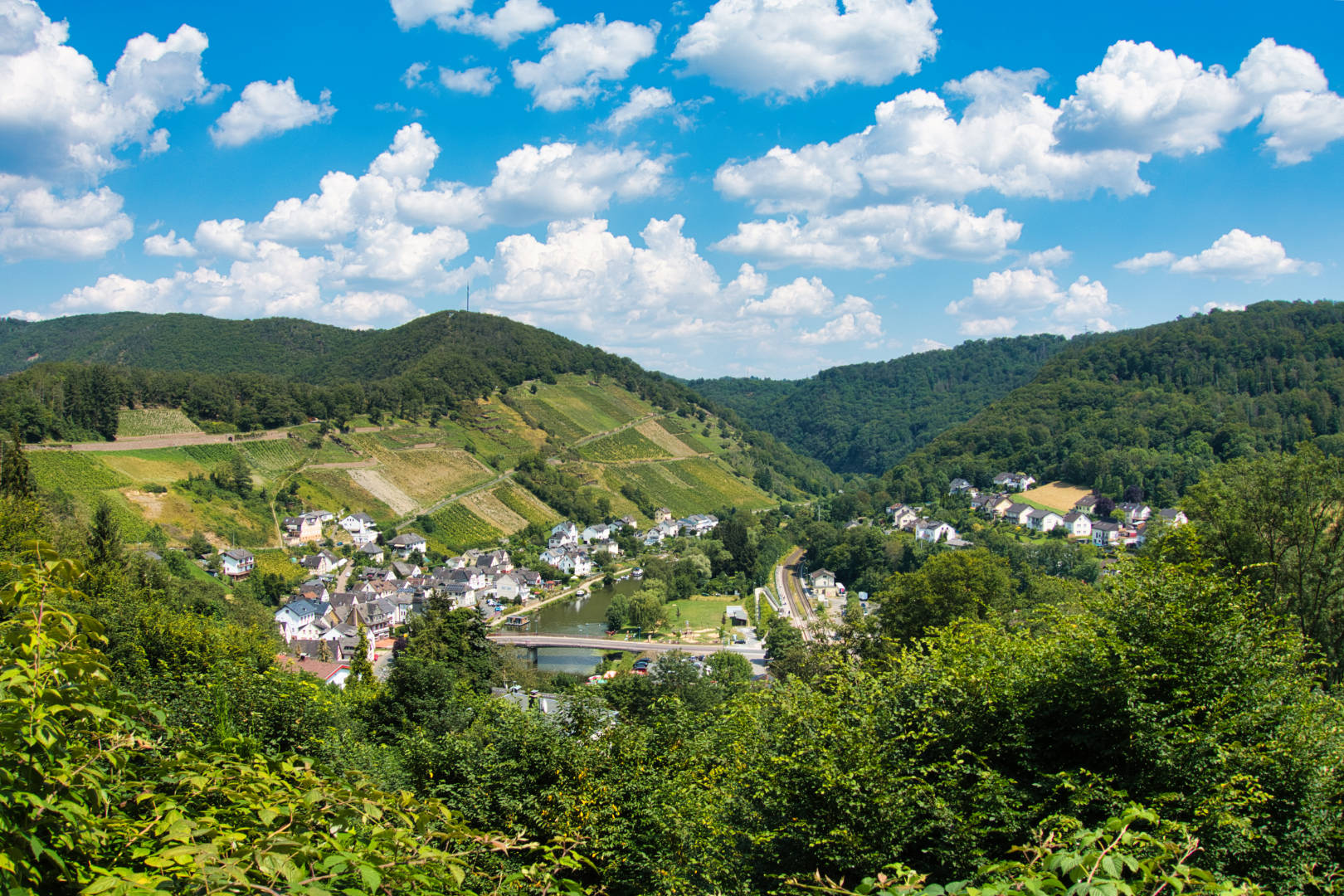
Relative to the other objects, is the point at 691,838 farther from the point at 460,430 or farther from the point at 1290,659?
the point at 460,430

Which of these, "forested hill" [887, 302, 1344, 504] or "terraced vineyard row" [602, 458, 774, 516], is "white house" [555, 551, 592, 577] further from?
"forested hill" [887, 302, 1344, 504]

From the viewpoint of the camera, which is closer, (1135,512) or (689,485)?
(1135,512)

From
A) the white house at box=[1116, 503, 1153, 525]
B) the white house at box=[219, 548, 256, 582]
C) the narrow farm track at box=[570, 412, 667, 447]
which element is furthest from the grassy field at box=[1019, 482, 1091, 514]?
the white house at box=[219, 548, 256, 582]

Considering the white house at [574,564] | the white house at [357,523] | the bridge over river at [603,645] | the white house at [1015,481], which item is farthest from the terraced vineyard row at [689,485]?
the bridge over river at [603,645]

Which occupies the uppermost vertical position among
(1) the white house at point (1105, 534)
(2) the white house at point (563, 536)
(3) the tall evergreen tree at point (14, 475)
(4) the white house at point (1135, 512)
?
(3) the tall evergreen tree at point (14, 475)

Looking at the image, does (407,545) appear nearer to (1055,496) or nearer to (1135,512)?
(1135,512)

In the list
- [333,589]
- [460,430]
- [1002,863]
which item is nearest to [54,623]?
[1002,863]

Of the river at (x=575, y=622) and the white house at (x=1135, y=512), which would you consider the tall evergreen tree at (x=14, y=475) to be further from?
the white house at (x=1135, y=512)

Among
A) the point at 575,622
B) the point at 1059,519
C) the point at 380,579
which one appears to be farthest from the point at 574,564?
the point at 1059,519
